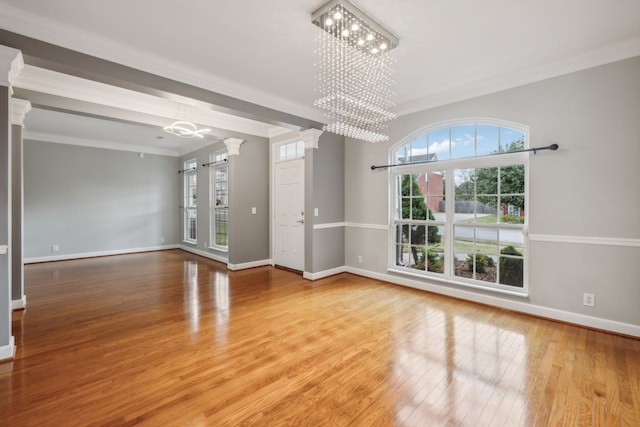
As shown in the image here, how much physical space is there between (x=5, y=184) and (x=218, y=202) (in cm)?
446

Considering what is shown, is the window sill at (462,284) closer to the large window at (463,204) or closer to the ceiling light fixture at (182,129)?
the large window at (463,204)

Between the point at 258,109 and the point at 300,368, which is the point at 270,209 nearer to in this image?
the point at 258,109

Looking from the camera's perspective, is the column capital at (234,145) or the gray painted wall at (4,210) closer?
the gray painted wall at (4,210)

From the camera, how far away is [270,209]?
600cm

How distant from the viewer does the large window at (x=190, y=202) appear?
7672mm

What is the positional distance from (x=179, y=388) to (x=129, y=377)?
1.47 feet

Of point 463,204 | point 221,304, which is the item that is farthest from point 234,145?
point 463,204

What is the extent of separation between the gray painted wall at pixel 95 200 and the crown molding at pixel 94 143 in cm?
10

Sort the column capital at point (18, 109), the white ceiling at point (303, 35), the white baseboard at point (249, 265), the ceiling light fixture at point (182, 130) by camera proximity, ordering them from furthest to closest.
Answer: the white baseboard at point (249, 265) → the ceiling light fixture at point (182, 130) → the column capital at point (18, 109) → the white ceiling at point (303, 35)

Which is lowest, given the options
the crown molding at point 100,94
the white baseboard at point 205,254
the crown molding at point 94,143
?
the white baseboard at point 205,254

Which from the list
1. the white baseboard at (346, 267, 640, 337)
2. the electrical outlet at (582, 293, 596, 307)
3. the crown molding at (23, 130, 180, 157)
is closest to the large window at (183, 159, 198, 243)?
the crown molding at (23, 130, 180, 157)

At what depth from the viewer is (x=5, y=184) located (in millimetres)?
2326

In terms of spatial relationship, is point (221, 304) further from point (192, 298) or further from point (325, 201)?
point (325, 201)

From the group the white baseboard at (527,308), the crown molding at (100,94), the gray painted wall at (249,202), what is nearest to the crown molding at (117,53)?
the crown molding at (100,94)
